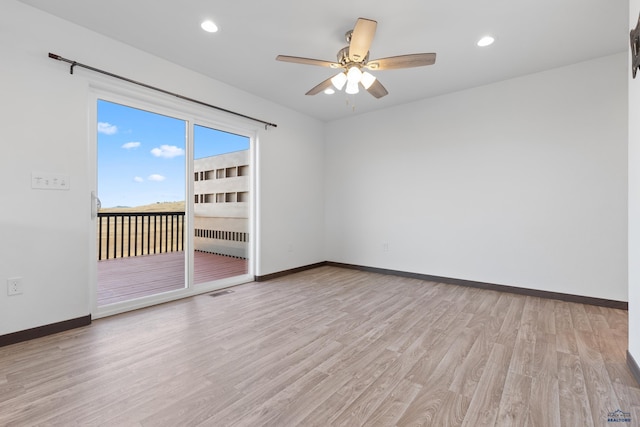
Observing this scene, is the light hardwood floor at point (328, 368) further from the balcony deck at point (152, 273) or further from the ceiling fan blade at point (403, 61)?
the ceiling fan blade at point (403, 61)

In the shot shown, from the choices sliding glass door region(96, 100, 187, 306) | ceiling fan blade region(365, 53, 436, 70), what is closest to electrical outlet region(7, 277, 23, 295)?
sliding glass door region(96, 100, 187, 306)

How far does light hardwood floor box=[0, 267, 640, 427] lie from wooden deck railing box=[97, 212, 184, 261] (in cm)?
202

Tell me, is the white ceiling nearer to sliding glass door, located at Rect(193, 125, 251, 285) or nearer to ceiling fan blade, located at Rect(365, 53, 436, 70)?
ceiling fan blade, located at Rect(365, 53, 436, 70)

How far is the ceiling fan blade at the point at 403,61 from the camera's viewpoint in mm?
2288

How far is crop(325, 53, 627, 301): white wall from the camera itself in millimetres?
3109

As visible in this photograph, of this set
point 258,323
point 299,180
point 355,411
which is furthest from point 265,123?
point 355,411

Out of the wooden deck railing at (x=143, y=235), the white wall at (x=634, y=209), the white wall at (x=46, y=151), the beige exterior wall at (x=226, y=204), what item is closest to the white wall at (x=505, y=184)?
the white wall at (x=634, y=209)

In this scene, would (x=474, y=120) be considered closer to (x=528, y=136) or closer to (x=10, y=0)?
(x=528, y=136)

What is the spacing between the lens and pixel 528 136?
3.51 meters

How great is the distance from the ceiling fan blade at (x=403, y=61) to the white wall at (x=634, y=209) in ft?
4.04

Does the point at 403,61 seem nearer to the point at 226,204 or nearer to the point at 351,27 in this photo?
the point at 351,27

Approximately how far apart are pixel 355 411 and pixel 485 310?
7.09 ft
